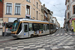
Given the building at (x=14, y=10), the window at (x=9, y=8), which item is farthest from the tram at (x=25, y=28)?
the window at (x=9, y=8)

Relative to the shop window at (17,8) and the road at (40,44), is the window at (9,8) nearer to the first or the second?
the shop window at (17,8)

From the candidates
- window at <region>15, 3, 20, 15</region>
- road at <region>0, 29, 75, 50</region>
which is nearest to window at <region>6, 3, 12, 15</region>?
window at <region>15, 3, 20, 15</region>

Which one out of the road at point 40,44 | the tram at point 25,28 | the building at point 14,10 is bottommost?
the road at point 40,44

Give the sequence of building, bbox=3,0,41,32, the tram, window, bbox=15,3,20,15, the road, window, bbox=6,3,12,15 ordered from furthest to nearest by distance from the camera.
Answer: window, bbox=15,3,20,15 → window, bbox=6,3,12,15 → building, bbox=3,0,41,32 → the tram → the road

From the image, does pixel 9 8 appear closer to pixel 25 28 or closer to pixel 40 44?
pixel 25 28

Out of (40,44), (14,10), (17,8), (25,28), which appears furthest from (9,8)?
(40,44)

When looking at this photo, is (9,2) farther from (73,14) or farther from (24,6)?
(73,14)

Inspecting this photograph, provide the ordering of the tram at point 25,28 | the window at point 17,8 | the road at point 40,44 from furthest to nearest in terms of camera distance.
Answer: the window at point 17,8
the tram at point 25,28
the road at point 40,44

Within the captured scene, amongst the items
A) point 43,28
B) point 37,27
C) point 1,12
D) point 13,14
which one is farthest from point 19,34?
point 1,12

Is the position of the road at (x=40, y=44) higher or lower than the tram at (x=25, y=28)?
lower

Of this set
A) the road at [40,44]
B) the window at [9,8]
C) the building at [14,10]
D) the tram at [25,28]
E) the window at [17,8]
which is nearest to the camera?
the road at [40,44]

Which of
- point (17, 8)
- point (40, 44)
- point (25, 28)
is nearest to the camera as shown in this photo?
point (40, 44)

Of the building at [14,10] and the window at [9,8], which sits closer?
the building at [14,10]

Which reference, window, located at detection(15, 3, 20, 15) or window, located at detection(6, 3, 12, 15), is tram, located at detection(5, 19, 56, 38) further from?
window, located at detection(6, 3, 12, 15)
